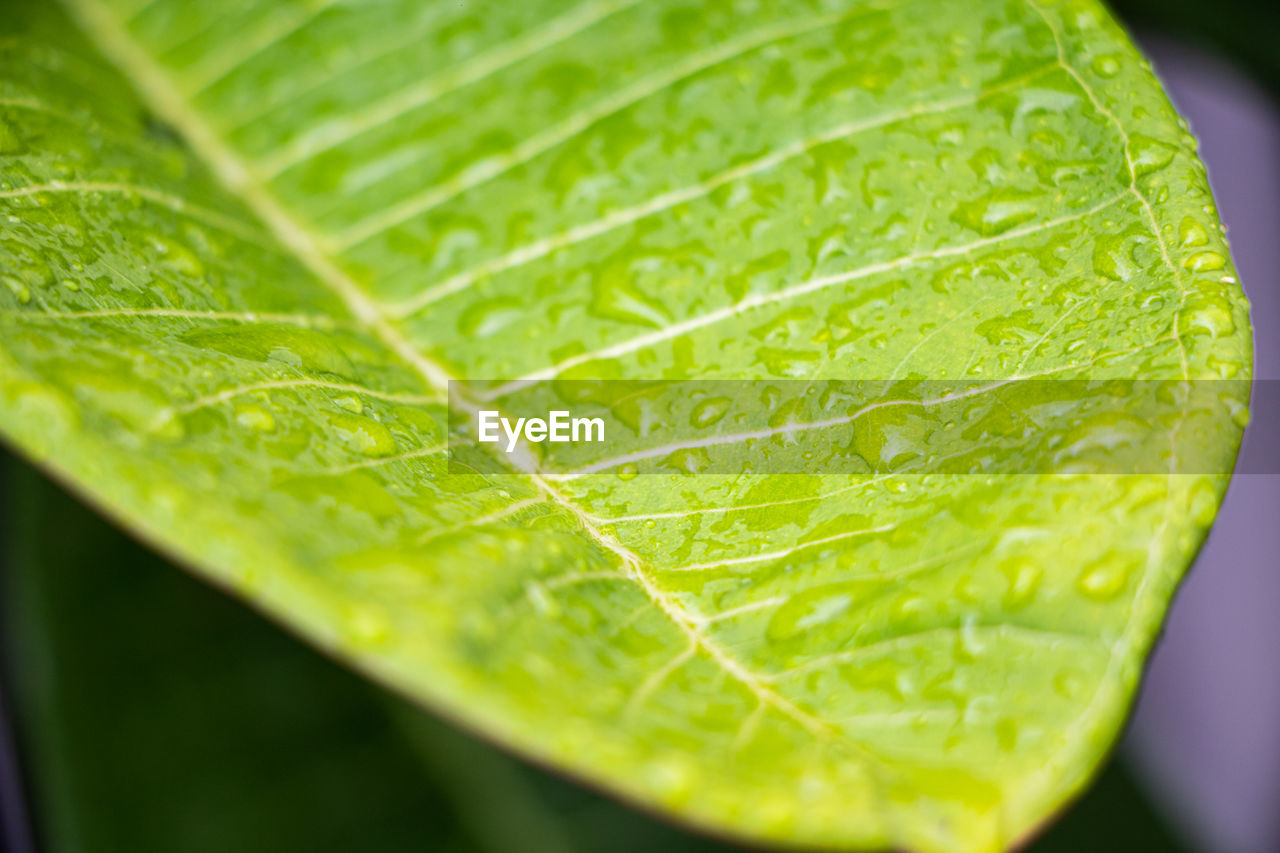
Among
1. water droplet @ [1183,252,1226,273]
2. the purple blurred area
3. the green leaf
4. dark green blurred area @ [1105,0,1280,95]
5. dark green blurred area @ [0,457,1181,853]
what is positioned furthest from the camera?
the purple blurred area

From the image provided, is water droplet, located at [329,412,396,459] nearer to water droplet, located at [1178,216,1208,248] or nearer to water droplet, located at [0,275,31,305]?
water droplet, located at [0,275,31,305]

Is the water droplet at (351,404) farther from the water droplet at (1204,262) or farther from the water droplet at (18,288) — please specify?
the water droplet at (1204,262)

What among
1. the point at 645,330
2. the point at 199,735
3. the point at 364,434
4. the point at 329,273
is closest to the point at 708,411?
the point at 645,330

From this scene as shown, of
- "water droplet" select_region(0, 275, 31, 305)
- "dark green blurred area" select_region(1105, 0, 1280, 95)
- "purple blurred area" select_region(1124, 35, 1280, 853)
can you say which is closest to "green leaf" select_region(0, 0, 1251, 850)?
"water droplet" select_region(0, 275, 31, 305)

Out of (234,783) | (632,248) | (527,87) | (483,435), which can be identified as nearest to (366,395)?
(483,435)

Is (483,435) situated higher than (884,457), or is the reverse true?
(483,435)

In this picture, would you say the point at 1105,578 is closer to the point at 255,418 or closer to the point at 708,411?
the point at 708,411

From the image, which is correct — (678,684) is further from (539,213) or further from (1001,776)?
(539,213)
